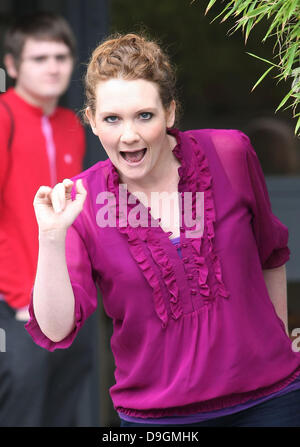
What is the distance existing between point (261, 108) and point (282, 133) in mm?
157

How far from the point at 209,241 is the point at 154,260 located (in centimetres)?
14

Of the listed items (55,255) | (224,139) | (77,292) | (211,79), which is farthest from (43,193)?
(211,79)

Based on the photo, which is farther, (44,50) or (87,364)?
(87,364)

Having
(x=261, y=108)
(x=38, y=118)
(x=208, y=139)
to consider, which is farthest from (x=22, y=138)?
(x=208, y=139)

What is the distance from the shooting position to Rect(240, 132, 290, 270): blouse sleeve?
7.91 feet

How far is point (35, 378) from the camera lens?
4301 mm

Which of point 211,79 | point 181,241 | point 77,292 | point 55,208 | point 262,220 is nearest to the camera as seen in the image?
point 55,208

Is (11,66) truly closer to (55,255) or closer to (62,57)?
(62,57)

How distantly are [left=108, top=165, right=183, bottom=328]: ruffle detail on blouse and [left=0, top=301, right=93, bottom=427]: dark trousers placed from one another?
200cm

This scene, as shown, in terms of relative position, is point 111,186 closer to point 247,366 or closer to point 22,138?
point 247,366

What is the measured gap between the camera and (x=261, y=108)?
178 inches

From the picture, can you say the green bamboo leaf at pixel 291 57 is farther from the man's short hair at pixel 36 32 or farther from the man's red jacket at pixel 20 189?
the man's short hair at pixel 36 32

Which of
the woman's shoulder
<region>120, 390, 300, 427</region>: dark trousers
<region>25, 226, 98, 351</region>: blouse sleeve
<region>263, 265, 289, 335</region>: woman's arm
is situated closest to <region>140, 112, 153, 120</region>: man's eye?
the woman's shoulder

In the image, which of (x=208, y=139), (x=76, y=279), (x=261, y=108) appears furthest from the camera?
(x=261, y=108)
